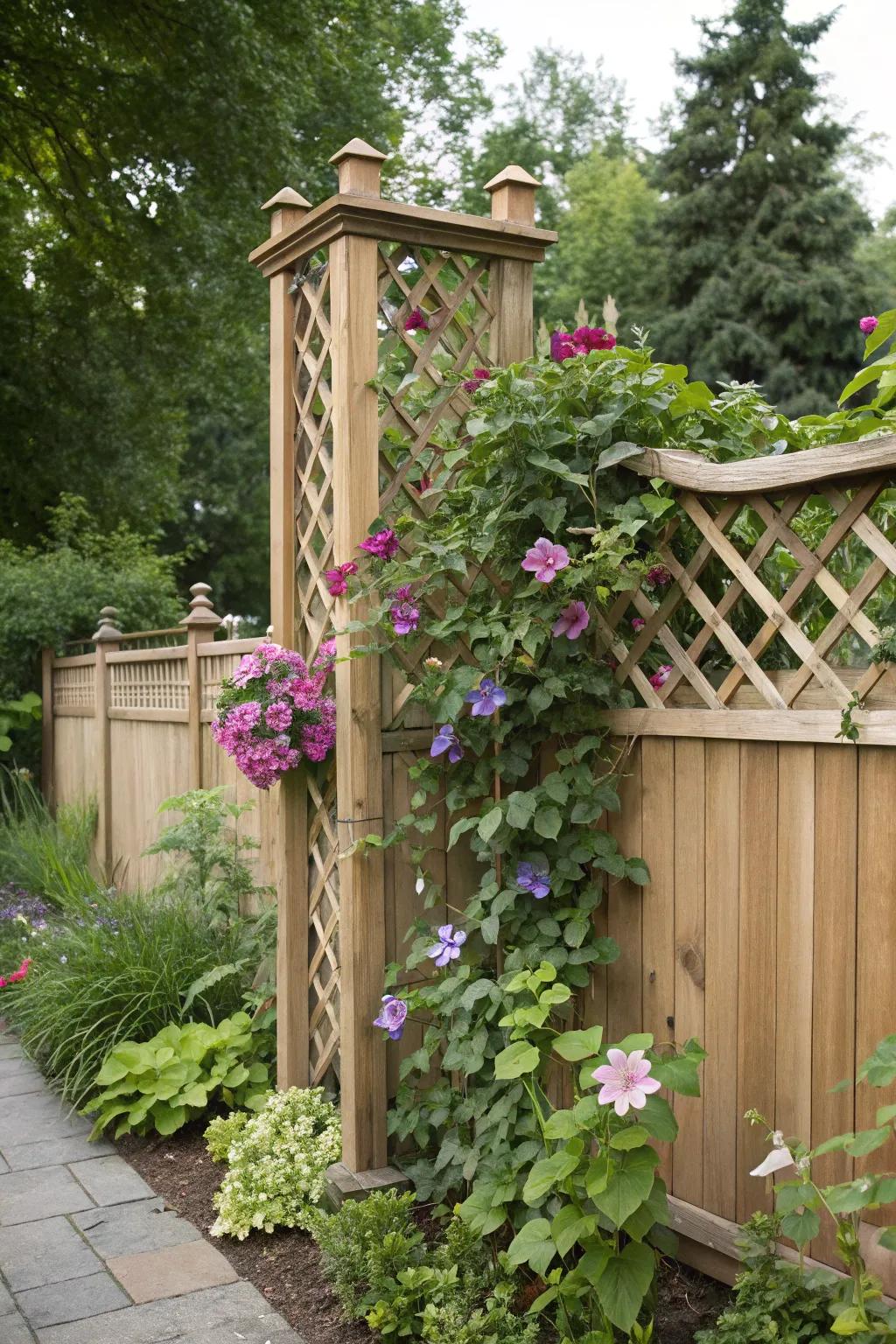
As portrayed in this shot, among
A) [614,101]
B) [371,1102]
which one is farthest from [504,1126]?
[614,101]

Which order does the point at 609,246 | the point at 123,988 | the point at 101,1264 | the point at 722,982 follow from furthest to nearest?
the point at 609,246 < the point at 123,988 < the point at 101,1264 < the point at 722,982

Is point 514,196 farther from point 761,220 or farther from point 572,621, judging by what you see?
point 761,220

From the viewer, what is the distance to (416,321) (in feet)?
10.1

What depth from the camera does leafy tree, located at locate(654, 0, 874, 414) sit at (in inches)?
747

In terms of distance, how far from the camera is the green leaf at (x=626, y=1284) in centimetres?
206

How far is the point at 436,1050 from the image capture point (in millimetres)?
3043

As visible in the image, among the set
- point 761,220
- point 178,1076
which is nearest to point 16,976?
point 178,1076

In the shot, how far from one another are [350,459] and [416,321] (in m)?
0.41

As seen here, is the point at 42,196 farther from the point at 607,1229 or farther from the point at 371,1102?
the point at 607,1229

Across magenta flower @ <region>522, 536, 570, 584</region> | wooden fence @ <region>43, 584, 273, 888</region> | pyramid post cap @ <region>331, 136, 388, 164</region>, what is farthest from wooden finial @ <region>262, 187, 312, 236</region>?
wooden fence @ <region>43, 584, 273, 888</region>

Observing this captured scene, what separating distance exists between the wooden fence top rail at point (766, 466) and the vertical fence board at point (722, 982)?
0.53m

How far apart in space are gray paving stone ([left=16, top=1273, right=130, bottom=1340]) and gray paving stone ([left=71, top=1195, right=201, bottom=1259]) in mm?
151

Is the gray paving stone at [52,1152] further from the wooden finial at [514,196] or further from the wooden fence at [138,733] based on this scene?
the wooden finial at [514,196]

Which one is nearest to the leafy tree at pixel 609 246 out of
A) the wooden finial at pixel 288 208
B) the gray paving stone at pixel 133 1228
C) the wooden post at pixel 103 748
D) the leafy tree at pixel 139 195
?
the leafy tree at pixel 139 195
